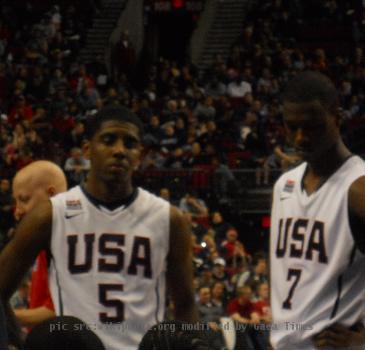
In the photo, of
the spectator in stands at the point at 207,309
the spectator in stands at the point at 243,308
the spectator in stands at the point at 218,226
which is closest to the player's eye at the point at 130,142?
the spectator in stands at the point at 207,309

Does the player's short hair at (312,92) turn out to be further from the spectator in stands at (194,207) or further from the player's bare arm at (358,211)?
the spectator in stands at (194,207)

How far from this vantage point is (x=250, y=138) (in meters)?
19.5

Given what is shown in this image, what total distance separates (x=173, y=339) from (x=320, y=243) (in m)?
1.46

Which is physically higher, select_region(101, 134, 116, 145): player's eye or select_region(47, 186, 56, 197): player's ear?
select_region(101, 134, 116, 145): player's eye

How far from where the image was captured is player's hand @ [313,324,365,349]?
4.03 metres

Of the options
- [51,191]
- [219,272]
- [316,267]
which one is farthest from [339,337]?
[219,272]

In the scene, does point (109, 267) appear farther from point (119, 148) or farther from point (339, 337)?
point (339, 337)

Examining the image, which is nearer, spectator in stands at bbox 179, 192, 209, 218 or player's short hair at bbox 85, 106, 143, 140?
player's short hair at bbox 85, 106, 143, 140

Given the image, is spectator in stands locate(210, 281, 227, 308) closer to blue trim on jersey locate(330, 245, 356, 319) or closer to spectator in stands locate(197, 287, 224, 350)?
spectator in stands locate(197, 287, 224, 350)

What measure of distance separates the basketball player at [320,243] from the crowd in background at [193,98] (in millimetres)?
8895

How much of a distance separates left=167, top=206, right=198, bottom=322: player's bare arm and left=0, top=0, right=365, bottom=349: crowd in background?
27.7 feet

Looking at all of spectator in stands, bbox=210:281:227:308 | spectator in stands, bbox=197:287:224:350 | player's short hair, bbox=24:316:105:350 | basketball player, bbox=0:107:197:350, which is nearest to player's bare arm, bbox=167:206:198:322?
basketball player, bbox=0:107:197:350

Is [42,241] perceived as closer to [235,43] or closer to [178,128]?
[178,128]

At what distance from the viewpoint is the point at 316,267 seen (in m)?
4.05
